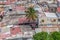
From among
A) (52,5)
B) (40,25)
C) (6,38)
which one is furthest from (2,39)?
(52,5)

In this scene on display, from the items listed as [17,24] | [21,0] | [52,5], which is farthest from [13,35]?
[21,0]

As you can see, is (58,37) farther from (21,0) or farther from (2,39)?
(21,0)

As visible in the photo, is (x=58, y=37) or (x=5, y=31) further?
(x=5, y=31)

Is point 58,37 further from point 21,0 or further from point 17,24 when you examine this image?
point 21,0

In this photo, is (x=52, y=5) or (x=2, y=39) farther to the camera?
(x=52, y=5)

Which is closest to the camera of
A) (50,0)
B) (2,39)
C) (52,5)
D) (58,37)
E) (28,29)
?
(58,37)

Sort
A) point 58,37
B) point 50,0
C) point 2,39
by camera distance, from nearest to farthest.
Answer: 1. point 58,37
2. point 2,39
3. point 50,0

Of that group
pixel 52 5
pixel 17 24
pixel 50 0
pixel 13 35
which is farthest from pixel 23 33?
pixel 50 0

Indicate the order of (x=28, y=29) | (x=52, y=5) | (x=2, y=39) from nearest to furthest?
1. (x=2, y=39)
2. (x=28, y=29)
3. (x=52, y=5)

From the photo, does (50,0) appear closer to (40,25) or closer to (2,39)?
(40,25)
